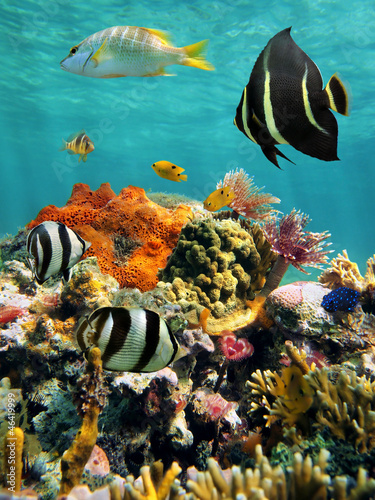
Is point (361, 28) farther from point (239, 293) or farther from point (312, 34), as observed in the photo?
point (239, 293)

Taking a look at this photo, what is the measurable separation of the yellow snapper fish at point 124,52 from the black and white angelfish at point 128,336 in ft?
7.11

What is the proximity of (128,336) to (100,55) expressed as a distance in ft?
7.94

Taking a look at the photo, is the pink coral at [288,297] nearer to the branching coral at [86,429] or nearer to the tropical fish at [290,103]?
the branching coral at [86,429]

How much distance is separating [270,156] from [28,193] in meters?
175

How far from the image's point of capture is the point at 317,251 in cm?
431

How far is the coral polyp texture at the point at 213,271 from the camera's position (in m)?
3.73

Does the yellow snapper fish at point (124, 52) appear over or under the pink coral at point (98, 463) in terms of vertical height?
over

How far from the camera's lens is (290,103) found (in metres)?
1.19

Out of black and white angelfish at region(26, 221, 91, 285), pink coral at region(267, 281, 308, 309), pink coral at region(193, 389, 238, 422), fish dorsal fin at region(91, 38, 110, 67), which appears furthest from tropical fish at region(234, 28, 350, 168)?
pink coral at region(193, 389, 238, 422)

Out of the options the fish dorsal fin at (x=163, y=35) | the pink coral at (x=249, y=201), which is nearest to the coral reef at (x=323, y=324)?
the pink coral at (x=249, y=201)

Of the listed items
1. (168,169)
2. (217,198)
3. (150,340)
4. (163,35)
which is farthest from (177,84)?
(150,340)

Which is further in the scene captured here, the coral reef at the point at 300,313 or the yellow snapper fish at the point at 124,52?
the coral reef at the point at 300,313

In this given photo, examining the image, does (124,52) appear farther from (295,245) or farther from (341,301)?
(341,301)

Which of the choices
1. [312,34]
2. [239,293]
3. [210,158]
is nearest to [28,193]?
[210,158]
